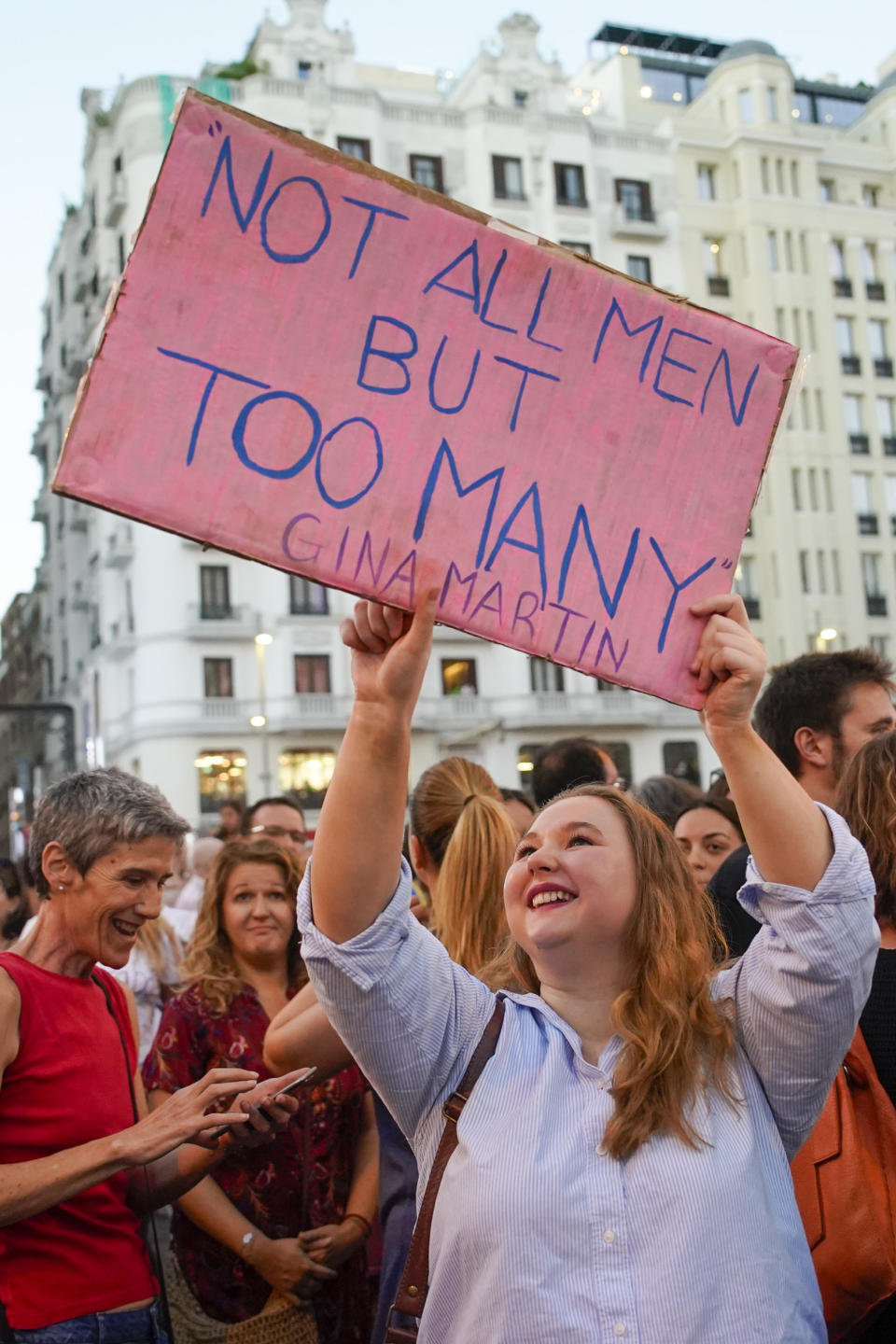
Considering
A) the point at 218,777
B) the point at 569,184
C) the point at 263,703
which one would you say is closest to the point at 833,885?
the point at 263,703

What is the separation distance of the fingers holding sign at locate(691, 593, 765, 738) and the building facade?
32.6 metres

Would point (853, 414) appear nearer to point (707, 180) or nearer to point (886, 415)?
point (886, 415)

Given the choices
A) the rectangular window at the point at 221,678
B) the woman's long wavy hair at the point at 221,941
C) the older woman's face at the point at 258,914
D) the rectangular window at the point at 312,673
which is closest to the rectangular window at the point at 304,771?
the rectangular window at the point at 312,673

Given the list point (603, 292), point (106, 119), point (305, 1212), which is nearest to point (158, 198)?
point (603, 292)

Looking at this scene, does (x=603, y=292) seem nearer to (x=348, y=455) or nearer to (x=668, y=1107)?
(x=348, y=455)

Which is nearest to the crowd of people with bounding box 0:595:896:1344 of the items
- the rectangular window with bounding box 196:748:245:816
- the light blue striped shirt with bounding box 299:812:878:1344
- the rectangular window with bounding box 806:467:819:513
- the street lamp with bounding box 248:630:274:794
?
the light blue striped shirt with bounding box 299:812:878:1344

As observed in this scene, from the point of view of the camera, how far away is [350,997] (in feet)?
6.89

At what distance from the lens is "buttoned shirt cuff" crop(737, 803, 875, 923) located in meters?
2.08

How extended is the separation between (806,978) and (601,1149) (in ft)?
1.36

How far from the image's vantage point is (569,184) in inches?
1618

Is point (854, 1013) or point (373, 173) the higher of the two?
point (373, 173)

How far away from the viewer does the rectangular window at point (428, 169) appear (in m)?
39.3

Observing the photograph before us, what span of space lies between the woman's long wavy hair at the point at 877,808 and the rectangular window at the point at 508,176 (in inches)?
1565

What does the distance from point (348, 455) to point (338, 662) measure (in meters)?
35.7
